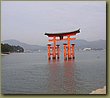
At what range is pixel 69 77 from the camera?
121 inches

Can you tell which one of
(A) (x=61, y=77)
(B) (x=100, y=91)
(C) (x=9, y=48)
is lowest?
(B) (x=100, y=91)

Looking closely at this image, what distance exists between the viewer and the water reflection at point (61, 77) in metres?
3.01

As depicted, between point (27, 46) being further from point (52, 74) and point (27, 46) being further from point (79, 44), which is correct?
point (79, 44)

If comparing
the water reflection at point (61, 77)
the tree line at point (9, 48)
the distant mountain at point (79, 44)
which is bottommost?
the water reflection at point (61, 77)

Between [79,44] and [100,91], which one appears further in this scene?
[79,44]

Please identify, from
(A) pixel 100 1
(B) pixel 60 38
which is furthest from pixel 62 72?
(A) pixel 100 1

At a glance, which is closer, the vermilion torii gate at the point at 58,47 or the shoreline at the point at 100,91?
the shoreline at the point at 100,91

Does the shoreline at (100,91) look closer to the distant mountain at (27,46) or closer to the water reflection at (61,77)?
the water reflection at (61,77)

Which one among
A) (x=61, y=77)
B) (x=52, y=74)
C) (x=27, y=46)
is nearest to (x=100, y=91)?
(x=61, y=77)

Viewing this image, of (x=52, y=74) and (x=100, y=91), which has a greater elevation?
(x=52, y=74)

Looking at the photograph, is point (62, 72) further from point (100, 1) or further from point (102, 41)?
point (100, 1)

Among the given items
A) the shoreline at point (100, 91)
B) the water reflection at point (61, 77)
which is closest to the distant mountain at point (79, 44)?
the water reflection at point (61, 77)

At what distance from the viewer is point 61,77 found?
3.09 meters

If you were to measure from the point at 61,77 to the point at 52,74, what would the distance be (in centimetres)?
11
